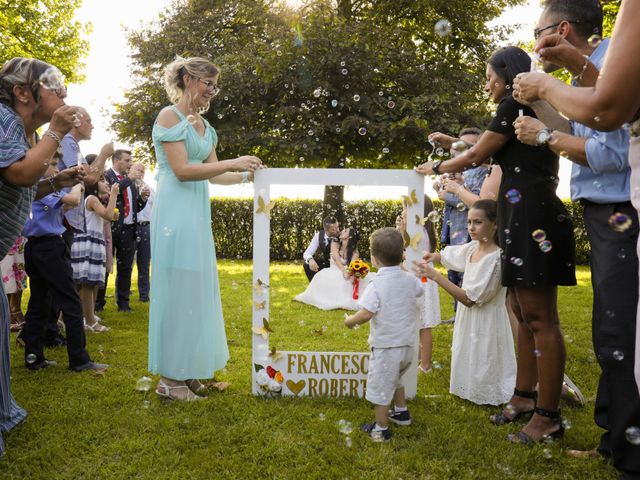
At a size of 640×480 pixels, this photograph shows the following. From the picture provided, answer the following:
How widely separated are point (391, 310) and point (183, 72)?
2.36 m

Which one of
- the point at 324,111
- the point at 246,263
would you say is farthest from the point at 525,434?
the point at 324,111

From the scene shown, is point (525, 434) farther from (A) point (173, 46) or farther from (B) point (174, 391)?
(A) point (173, 46)

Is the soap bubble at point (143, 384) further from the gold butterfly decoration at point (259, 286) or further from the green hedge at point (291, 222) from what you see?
the green hedge at point (291, 222)

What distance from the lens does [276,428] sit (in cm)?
368

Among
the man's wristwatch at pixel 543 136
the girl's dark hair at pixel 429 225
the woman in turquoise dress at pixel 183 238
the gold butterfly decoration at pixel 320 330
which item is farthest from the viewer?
the gold butterfly decoration at pixel 320 330

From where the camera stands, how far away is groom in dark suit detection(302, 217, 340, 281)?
18.0 ft

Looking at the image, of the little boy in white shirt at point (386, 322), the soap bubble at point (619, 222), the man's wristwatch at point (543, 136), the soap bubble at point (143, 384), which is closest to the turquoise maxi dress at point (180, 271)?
the soap bubble at point (143, 384)

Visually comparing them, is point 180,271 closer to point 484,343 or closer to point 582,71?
point 484,343

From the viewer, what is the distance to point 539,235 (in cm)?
334

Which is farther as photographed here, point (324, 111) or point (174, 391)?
point (324, 111)

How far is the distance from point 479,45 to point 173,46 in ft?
30.8

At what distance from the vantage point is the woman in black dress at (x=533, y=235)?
335cm

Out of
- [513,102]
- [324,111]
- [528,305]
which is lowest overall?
[528,305]

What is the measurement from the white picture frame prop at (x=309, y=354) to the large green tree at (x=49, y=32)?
2071 centimetres
